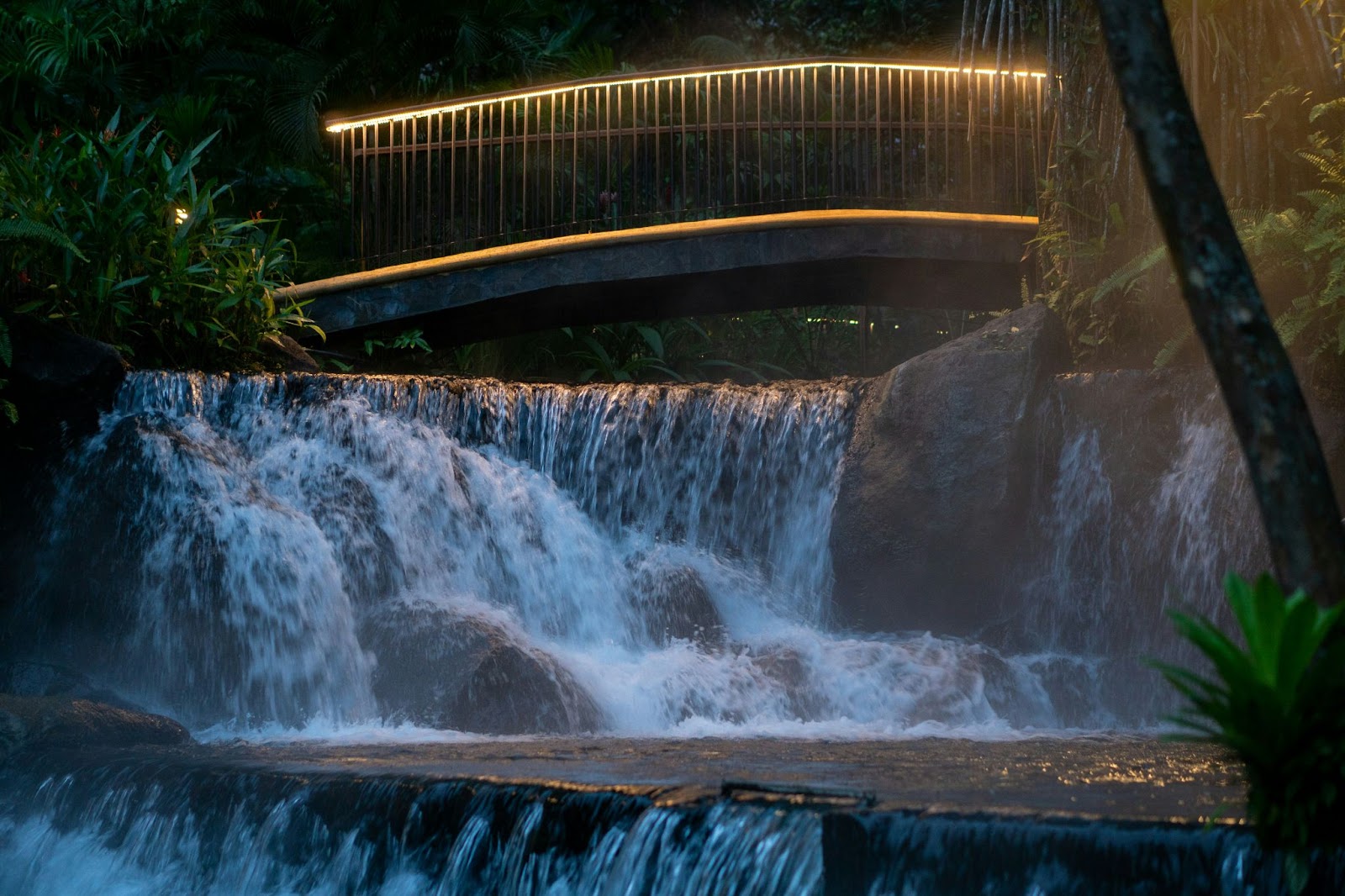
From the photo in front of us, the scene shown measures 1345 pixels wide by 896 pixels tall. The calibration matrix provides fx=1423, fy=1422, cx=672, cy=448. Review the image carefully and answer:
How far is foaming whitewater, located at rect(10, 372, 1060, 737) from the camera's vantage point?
8.50 meters

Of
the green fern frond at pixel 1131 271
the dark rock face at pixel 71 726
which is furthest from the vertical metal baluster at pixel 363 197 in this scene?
the dark rock face at pixel 71 726

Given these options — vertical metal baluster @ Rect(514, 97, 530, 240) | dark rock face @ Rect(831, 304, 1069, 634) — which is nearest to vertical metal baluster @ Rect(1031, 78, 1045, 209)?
dark rock face @ Rect(831, 304, 1069, 634)

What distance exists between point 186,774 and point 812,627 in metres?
5.25

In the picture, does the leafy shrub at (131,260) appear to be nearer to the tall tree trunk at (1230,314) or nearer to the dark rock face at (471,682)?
the dark rock face at (471,682)

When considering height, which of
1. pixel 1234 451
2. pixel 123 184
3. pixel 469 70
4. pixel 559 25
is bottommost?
pixel 1234 451

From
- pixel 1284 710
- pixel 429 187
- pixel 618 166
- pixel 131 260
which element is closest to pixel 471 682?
pixel 1284 710

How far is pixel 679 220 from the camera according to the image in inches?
572

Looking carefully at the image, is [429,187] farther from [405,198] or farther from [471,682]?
[471,682]

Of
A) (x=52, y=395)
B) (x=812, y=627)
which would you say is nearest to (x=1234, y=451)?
(x=812, y=627)

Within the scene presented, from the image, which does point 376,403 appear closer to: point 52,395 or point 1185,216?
point 52,395

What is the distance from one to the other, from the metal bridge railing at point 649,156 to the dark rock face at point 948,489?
4.16 metres

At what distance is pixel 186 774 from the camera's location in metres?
5.99

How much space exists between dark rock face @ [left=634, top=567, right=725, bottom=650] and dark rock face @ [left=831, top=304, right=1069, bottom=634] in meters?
0.96

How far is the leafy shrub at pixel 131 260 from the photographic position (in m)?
11.0
